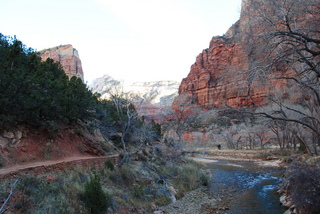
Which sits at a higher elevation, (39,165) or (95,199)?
(39,165)

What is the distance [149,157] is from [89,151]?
5.22 m

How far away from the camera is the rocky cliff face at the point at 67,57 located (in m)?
58.0

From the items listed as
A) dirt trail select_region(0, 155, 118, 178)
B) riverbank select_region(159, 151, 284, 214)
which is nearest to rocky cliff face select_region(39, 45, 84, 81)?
dirt trail select_region(0, 155, 118, 178)

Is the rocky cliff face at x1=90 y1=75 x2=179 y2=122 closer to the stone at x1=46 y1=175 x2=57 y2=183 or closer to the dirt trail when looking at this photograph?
the dirt trail

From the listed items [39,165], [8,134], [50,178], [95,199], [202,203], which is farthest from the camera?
[202,203]

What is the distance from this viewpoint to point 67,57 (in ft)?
196

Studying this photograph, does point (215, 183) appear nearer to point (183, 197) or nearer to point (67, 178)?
point (183, 197)

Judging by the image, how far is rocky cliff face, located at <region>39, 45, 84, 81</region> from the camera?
58000mm

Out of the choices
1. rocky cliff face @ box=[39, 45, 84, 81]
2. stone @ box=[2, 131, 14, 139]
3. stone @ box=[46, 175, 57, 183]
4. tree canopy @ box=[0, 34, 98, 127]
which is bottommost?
stone @ box=[46, 175, 57, 183]

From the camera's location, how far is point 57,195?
6.80 m

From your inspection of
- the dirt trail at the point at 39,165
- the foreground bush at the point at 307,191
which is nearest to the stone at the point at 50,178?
the dirt trail at the point at 39,165

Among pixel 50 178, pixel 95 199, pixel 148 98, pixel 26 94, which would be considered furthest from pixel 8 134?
pixel 148 98

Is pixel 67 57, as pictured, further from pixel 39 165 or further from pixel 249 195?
pixel 249 195

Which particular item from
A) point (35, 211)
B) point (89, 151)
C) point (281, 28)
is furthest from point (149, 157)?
point (281, 28)
